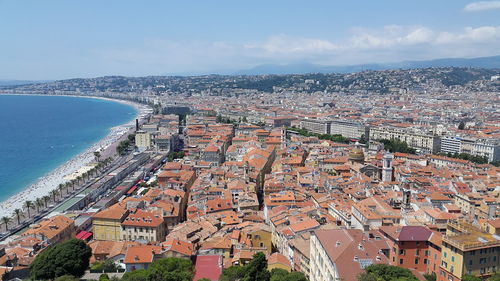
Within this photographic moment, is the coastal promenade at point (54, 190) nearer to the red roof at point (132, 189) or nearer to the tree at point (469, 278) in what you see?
the red roof at point (132, 189)

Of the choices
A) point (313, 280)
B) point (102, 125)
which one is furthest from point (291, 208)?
point (102, 125)

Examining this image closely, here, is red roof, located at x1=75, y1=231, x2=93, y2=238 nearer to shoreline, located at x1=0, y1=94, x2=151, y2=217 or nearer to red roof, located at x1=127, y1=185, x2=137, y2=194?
red roof, located at x1=127, y1=185, x2=137, y2=194

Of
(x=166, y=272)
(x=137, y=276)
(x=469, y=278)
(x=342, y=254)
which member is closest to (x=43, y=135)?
(x=137, y=276)

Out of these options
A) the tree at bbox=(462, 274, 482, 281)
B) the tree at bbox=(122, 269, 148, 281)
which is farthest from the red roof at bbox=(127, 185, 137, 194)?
the tree at bbox=(462, 274, 482, 281)

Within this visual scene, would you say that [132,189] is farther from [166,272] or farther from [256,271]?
[256,271]

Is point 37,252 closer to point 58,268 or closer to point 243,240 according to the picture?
point 58,268

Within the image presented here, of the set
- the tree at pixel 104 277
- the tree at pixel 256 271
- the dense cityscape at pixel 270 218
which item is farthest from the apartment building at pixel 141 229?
the tree at pixel 256 271
